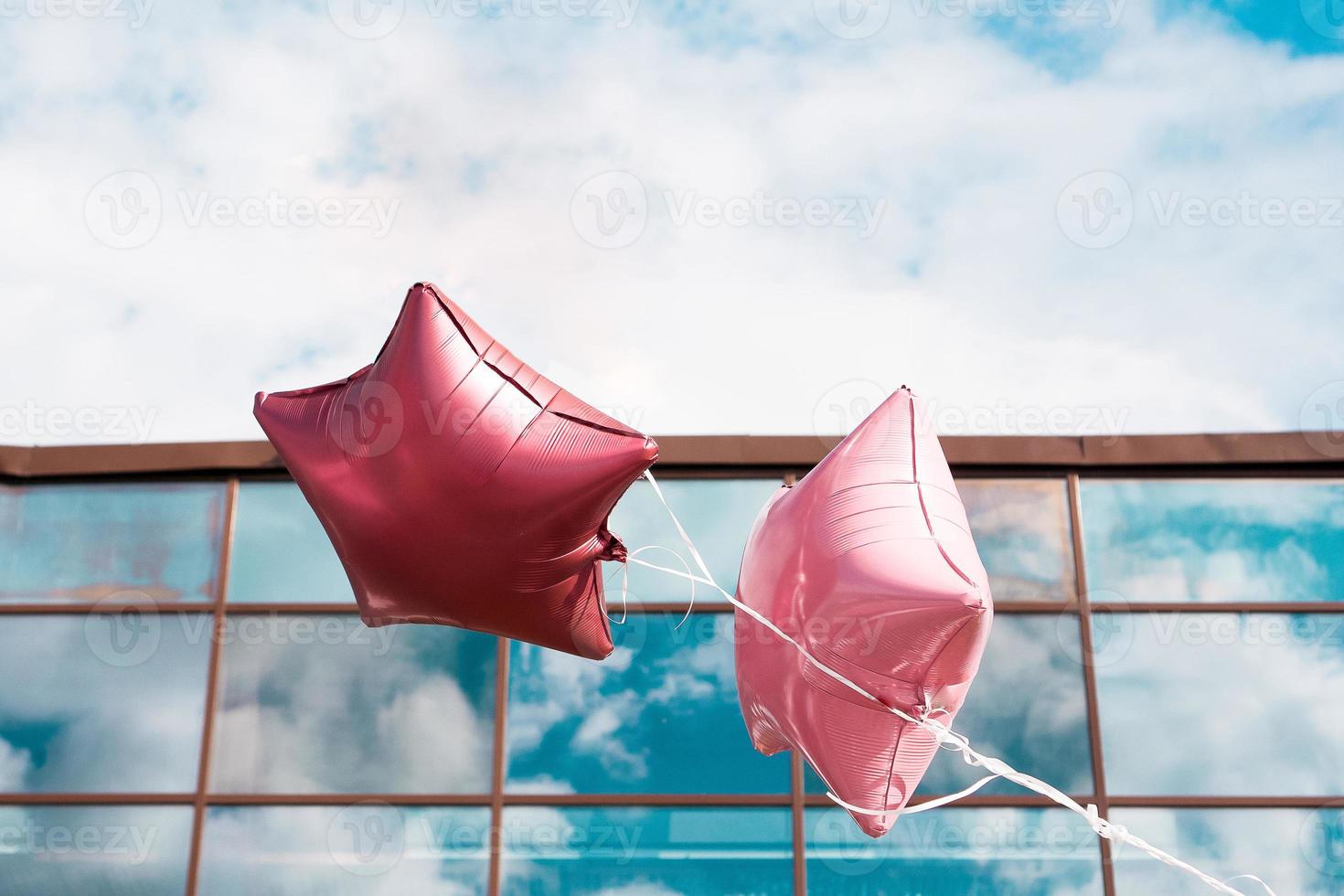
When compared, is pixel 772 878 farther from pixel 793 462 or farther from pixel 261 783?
pixel 261 783

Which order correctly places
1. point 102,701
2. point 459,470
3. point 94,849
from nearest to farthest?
point 459,470 < point 94,849 < point 102,701

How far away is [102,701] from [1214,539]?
20.1 ft

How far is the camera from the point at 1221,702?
23.1 ft

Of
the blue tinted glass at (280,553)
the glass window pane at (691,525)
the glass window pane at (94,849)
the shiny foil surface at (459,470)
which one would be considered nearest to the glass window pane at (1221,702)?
the glass window pane at (691,525)

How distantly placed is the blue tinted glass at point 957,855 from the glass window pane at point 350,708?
184 centimetres

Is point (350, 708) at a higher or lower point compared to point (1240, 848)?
higher

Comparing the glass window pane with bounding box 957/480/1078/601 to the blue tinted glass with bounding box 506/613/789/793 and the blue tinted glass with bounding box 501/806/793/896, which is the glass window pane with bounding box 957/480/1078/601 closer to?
the blue tinted glass with bounding box 506/613/789/793

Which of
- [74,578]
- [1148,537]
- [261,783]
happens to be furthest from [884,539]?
[74,578]

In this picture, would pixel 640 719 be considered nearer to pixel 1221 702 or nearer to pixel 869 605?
pixel 1221 702

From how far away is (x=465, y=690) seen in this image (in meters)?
7.11

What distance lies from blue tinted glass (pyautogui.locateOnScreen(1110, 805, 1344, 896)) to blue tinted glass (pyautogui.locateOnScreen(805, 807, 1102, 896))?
0.75 feet

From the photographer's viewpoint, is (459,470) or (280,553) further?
(280,553)

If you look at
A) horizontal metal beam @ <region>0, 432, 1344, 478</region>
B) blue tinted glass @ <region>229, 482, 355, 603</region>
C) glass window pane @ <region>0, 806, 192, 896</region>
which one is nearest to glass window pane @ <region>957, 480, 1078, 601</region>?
horizontal metal beam @ <region>0, 432, 1344, 478</region>

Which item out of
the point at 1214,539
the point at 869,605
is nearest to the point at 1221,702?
the point at 1214,539
